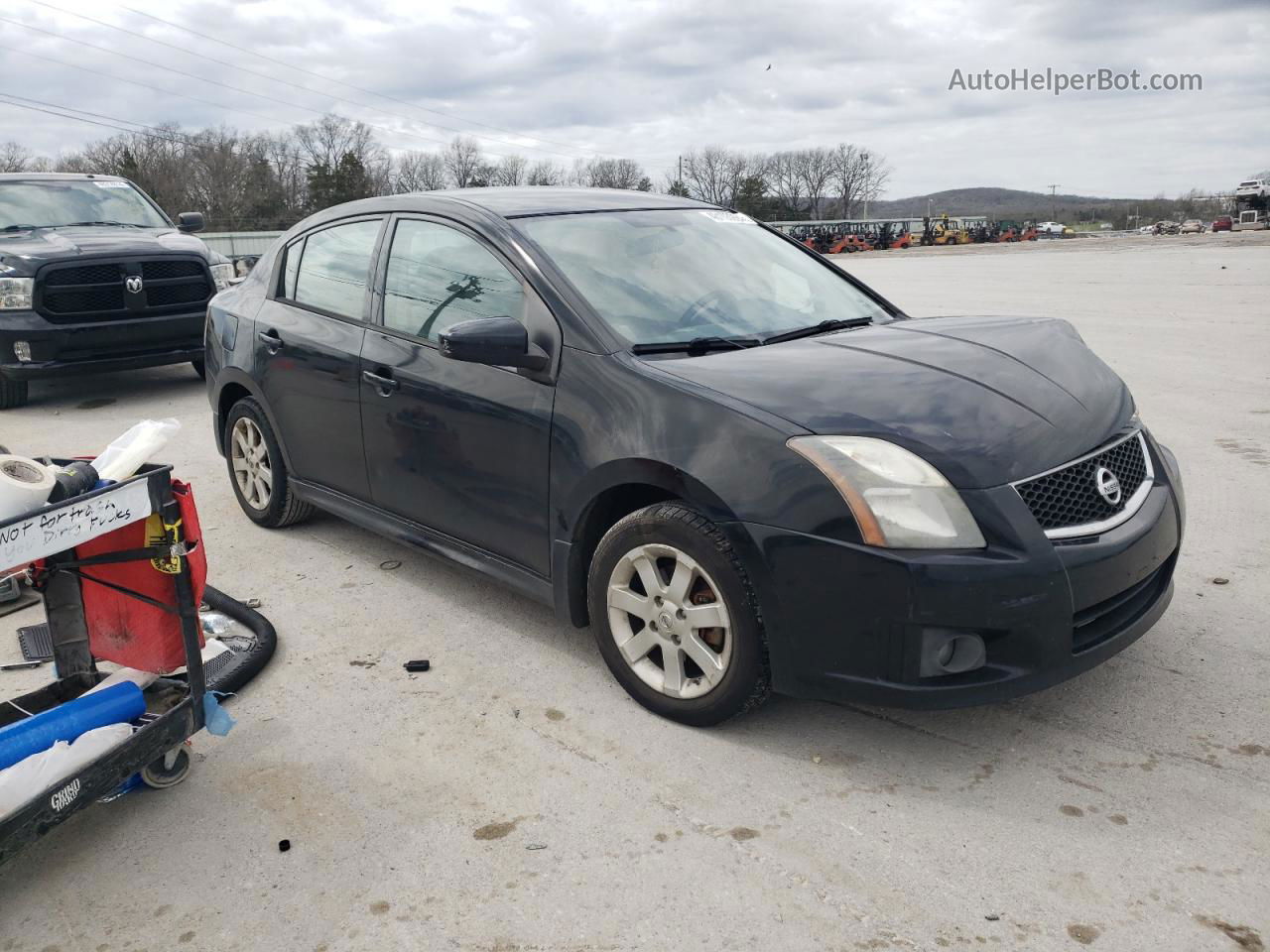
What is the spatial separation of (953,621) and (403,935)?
1.56m

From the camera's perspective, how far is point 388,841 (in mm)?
2803

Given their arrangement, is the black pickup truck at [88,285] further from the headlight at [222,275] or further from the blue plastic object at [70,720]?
the blue plastic object at [70,720]

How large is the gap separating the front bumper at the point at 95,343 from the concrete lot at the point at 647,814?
5517 millimetres

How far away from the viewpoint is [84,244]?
9.13 metres

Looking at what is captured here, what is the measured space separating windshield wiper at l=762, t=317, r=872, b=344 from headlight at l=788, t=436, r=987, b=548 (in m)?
0.94

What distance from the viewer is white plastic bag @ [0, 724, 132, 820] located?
8.32 feet

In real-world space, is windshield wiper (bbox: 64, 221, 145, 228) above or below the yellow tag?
above

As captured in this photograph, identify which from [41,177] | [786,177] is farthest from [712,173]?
[41,177]

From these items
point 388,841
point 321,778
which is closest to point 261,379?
point 321,778

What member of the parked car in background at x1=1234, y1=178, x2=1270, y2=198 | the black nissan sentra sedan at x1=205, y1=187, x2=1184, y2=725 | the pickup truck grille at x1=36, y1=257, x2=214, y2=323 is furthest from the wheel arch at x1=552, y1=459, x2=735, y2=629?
the parked car in background at x1=1234, y1=178, x2=1270, y2=198

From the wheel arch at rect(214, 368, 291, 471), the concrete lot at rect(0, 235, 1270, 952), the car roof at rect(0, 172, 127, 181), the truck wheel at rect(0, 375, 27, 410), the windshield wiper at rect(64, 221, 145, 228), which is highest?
the car roof at rect(0, 172, 127, 181)

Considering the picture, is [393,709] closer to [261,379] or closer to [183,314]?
[261,379]

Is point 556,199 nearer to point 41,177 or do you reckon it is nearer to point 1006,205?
point 41,177

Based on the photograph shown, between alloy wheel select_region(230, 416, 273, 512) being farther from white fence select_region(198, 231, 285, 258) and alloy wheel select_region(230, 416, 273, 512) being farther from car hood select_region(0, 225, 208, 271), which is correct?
white fence select_region(198, 231, 285, 258)
